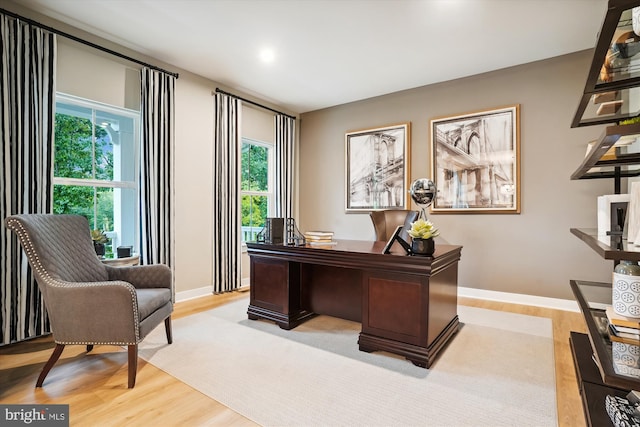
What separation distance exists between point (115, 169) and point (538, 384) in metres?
4.00

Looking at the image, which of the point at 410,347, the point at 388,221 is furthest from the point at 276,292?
the point at 388,221

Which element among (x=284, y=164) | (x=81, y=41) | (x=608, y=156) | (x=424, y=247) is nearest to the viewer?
(x=608, y=156)

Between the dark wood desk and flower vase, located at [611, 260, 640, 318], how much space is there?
905mm

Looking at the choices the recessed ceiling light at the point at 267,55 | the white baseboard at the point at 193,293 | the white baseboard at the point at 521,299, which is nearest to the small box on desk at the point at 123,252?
the white baseboard at the point at 193,293

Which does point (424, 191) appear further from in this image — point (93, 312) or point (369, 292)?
point (93, 312)

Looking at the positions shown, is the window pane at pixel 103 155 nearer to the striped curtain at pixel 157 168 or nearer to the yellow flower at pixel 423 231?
the striped curtain at pixel 157 168

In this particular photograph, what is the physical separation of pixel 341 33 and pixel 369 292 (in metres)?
2.39

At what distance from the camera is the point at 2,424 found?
5.18ft

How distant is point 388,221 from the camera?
3.92 meters

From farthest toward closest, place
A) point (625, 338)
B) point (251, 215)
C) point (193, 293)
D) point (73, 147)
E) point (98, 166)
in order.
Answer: point (251, 215)
point (193, 293)
point (98, 166)
point (73, 147)
point (625, 338)

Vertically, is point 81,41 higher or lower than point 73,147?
higher

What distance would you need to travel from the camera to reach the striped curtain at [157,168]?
335 centimetres

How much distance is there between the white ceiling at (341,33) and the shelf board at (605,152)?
1.52m

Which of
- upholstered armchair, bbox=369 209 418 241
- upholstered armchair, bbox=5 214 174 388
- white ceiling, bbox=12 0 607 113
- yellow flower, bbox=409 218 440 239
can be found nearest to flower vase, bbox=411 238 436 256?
yellow flower, bbox=409 218 440 239
